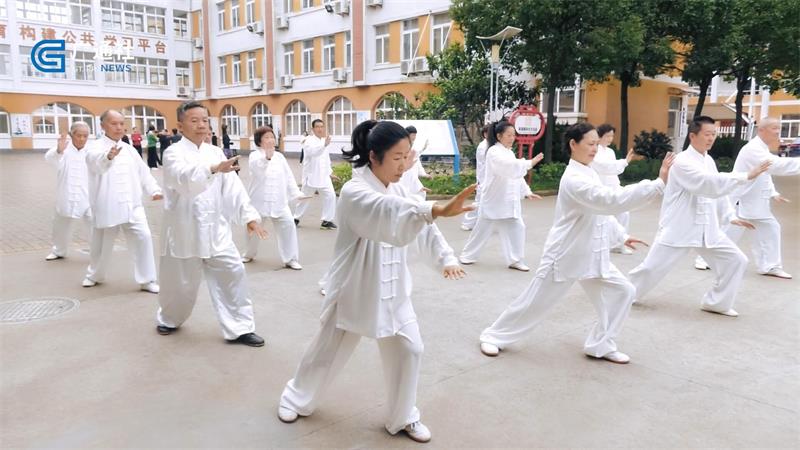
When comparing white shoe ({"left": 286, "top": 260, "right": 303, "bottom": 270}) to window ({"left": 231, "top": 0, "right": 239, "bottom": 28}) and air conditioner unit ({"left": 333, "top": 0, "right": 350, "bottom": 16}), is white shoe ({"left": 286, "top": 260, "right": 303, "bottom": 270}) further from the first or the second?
window ({"left": 231, "top": 0, "right": 239, "bottom": 28})

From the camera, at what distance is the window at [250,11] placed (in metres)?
30.2

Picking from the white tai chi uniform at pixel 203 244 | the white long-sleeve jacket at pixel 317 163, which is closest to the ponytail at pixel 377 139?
the white tai chi uniform at pixel 203 244

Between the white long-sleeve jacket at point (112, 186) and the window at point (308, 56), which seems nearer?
the white long-sleeve jacket at point (112, 186)

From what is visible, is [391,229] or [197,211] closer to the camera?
[391,229]

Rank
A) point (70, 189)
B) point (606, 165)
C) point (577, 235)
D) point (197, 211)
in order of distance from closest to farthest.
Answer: point (577, 235)
point (197, 211)
point (70, 189)
point (606, 165)

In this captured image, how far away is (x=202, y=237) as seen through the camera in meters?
4.19

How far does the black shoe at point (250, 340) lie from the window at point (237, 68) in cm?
3044

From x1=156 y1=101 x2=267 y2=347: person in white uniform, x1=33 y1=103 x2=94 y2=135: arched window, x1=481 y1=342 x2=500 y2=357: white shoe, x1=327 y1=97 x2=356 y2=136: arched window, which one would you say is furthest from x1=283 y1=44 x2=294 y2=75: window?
x1=481 y1=342 x2=500 y2=357: white shoe

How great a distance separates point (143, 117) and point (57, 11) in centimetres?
702

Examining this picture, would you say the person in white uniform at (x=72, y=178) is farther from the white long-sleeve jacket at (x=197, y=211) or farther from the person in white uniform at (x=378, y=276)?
the person in white uniform at (x=378, y=276)

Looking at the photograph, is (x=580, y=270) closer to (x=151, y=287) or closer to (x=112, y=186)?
(x=151, y=287)

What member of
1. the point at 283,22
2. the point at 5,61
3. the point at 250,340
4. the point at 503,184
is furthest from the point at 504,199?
the point at 5,61

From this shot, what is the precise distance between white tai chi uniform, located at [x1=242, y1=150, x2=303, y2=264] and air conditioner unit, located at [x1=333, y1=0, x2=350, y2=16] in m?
19.2

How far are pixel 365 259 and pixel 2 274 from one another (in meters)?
5.54
